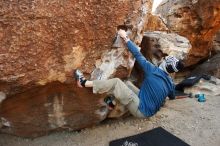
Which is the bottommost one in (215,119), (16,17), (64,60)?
(215,119)

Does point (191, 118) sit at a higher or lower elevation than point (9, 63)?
lower

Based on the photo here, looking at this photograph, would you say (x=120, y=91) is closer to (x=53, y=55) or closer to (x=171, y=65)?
(x=171, y=65)

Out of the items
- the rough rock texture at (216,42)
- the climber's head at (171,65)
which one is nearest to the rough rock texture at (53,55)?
the climber's head at (171,65)

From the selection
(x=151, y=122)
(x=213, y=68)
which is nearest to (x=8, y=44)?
(x=151, y=122)

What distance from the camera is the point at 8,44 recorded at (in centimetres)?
415

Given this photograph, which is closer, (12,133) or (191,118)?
(12,133)

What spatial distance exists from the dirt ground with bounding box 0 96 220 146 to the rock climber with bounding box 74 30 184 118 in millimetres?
389

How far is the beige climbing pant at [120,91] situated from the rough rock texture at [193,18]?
504 cm

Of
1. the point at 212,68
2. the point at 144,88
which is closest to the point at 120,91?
the point at 144,88

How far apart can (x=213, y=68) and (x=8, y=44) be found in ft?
19.9

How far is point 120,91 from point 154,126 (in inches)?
35.6

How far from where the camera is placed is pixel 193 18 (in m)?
10.1

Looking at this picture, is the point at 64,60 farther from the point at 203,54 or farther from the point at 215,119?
the point at 203,54

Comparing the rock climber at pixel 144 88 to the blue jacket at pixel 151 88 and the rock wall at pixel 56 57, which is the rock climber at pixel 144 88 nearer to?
the blue jacket at pixel 151 88
